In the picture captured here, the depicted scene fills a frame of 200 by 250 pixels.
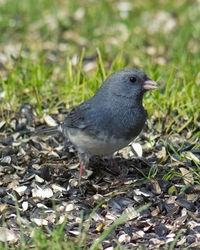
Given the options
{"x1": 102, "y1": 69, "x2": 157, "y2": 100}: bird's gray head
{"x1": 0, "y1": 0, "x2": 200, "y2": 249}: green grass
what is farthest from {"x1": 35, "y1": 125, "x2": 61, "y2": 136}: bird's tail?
{"x1": 102, "y1": 69, "x2": 157, "y2": 100}: bird's gray head

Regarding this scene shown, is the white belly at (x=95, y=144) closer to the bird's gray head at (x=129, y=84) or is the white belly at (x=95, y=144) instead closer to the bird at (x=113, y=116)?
the bird at (x=113, y=116)

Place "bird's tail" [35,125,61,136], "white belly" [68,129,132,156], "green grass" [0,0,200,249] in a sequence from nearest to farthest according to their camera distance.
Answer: "white belly" [68,129,132,156] → "bird's tail" [35,125,61,136] → "green grass" [0,0,200,249]

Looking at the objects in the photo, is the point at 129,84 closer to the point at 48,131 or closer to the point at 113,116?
the point at 113,116

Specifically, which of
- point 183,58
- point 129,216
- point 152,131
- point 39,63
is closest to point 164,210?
point 129,216

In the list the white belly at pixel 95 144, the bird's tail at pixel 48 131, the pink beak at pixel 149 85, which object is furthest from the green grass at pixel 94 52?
the white belly at pixel 95 144

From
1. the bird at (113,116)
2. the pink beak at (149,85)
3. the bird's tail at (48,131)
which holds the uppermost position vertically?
the pink beak at (149,85)

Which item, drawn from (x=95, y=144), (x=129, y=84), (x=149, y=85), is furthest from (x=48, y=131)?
(x=149, y=85)

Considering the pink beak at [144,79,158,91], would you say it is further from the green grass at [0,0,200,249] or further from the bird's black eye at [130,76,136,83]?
the green grass at [0,0,200,249]

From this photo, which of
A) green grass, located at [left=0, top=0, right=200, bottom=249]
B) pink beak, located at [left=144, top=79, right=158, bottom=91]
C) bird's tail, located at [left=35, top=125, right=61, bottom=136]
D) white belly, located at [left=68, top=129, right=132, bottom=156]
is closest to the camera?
white belly, located at [left=68, top=129, right=132, bottom=156]
